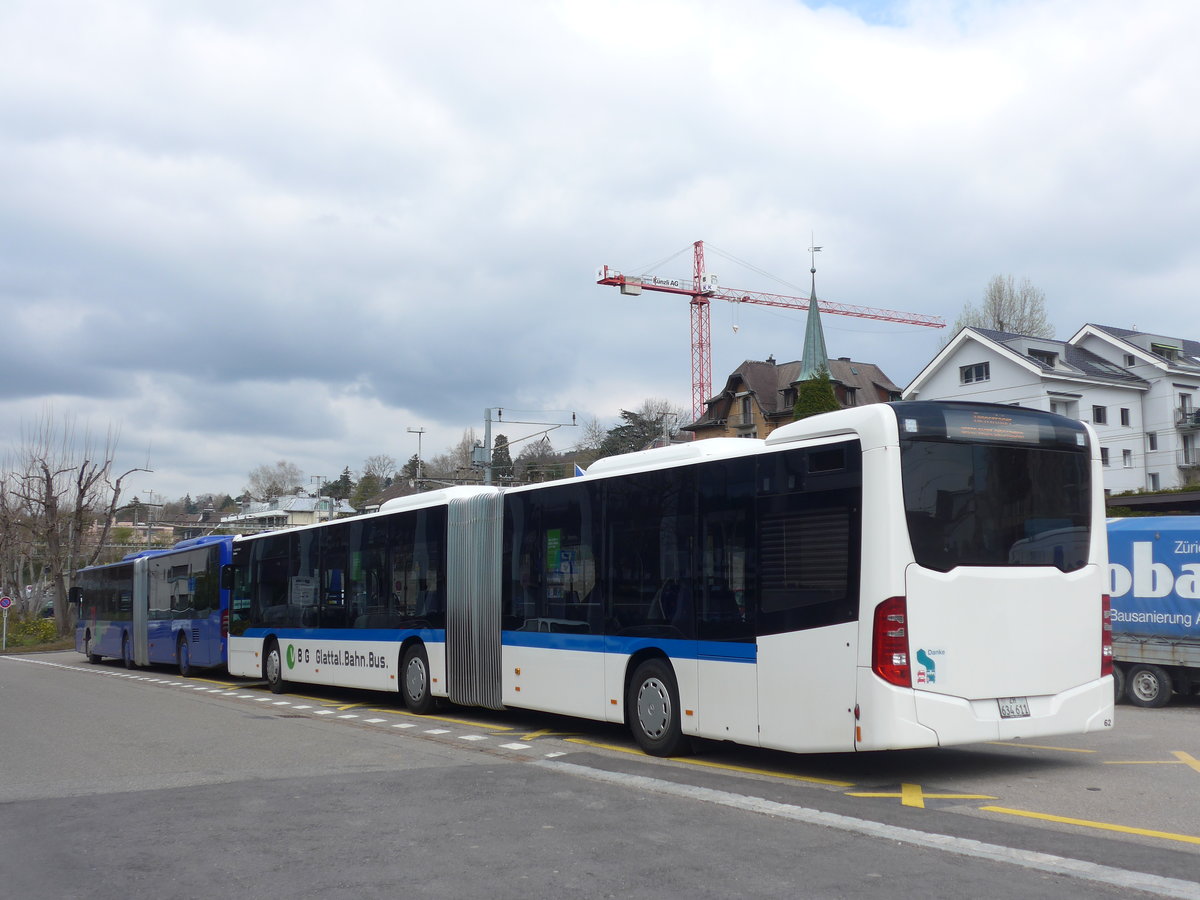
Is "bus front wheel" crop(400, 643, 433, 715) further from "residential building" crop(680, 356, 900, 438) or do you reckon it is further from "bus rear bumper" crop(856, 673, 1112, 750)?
"residential building" crop(680, 356, 900, 438)

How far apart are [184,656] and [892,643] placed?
940 inches

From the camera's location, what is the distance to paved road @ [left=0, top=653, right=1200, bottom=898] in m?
6.39

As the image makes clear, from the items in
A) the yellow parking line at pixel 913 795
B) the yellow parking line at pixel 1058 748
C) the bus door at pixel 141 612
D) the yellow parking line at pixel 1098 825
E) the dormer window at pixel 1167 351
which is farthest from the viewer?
the dormer window at pixel 1167 351

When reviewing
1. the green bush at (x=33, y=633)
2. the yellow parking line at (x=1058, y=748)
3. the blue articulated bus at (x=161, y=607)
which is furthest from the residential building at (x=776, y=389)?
the yellow parking line at (x=1058, y=748)

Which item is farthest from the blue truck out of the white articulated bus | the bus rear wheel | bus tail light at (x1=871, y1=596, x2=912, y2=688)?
the bus rear wheel

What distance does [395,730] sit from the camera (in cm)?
1454

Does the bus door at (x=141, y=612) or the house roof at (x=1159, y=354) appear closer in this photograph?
the bus door at (x=141, y=612)

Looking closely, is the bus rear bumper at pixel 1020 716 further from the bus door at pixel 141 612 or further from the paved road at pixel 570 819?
the bus door at pixel 141 612

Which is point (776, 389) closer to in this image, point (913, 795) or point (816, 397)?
point (816, 397)

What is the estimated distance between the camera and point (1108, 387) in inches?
2082

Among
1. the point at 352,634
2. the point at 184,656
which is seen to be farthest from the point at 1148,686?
the point at 184,656

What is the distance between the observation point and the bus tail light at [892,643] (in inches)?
346

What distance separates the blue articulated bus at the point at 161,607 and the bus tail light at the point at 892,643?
1882 centimetres

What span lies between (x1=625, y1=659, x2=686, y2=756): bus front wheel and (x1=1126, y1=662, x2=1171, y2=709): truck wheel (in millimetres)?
8228
